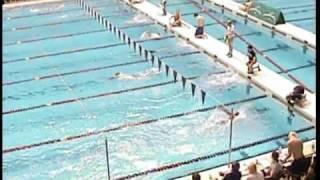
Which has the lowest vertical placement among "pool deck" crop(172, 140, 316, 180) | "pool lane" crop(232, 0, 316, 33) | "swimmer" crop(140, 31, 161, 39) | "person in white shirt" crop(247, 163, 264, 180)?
"swimmer" crop(140, 31, 161, 39)

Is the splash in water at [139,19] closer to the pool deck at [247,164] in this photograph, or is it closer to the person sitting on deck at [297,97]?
the person sitting on deck at [297,97]

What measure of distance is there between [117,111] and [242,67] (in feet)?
7.61

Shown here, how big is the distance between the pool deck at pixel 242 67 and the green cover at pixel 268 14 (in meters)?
1.38

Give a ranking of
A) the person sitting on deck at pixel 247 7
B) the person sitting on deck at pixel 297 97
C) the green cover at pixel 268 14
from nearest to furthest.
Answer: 1. the person sitting on deck at pixel 297 97
2. the green cover at pixel 268 14
3. the person sitting on deck at pixel 247 7

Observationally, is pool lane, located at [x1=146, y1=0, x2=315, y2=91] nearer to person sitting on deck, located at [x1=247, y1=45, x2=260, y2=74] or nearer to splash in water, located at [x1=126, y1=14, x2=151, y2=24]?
person sitting on deck, located at [x1=247, y1=45, x2=260, y2=74]

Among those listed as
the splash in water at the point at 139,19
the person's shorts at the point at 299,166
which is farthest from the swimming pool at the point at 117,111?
the person's shorts at the point at 299,166

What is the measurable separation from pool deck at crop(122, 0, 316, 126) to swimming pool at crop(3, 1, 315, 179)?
0.13m

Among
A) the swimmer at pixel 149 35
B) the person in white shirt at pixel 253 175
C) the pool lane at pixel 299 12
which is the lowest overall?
the swimmer at pixel 149 35

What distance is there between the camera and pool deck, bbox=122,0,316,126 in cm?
680

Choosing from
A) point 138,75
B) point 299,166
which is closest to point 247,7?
point 138,75

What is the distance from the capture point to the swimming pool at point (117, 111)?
232 inches

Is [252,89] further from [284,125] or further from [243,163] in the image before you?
[243,163]

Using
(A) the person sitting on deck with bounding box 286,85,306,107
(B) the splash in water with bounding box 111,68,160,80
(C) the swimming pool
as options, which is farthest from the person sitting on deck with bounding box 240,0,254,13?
(A) the person sitting on deck with bounding box 286,85,306,107

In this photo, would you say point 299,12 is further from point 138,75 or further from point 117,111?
point 117,111
